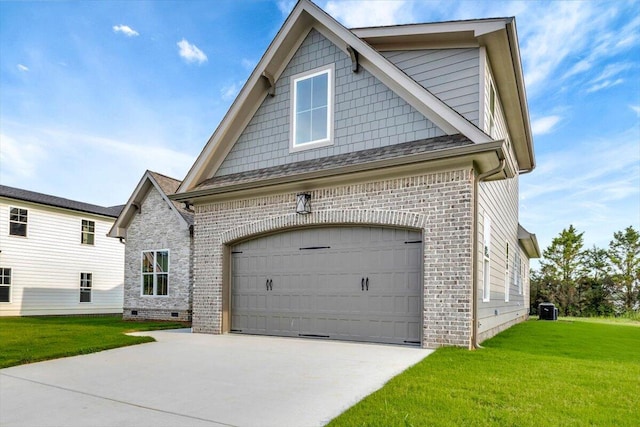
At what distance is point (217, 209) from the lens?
11.4m

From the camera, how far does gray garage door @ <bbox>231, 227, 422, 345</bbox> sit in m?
8.48

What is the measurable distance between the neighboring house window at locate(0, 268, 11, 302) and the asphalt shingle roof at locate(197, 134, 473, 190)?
14050 mm

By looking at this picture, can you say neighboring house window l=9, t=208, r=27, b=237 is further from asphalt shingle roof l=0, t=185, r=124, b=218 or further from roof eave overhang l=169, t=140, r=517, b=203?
roof eave overhang l=169, t=140, r=517, b=203

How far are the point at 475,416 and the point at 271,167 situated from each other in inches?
319

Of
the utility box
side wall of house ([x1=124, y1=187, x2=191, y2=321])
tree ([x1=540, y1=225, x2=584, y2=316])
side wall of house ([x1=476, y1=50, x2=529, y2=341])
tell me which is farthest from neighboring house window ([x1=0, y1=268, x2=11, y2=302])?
tree ([x1=540, y1=225, x2=584, y2=316])

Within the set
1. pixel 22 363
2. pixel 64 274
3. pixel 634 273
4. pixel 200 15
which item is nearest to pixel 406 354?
pixel 22 363

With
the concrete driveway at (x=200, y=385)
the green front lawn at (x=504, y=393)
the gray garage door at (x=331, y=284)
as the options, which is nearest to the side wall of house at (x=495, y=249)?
the gray garage door at (x=331, y=284)

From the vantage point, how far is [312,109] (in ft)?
34.4

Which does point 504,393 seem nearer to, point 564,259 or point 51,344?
point 51,344

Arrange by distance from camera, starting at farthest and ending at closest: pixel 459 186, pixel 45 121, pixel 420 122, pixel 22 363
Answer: pixel 45 121
pixel 420 122
pixel 459 186
pixel 22 363

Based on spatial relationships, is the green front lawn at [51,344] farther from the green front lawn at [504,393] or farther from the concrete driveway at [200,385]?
the green front lawn at [504,393]

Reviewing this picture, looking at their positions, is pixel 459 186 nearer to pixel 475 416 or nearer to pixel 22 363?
pixel 475 416

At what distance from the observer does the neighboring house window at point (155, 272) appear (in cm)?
1687

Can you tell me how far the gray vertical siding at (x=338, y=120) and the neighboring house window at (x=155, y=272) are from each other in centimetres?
676
